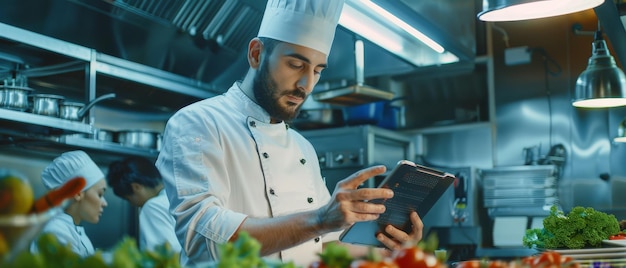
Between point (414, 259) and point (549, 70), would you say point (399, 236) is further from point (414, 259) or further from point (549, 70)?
point (549, 70)

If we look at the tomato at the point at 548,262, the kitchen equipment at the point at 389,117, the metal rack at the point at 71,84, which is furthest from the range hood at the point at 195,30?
the tomato at the point at 548,262

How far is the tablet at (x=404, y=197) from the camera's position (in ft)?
7.07

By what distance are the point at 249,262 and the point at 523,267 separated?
517 millimetres

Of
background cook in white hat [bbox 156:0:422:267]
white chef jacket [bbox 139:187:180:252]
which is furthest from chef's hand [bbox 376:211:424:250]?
white chef jacket [bbox 139:187:180:252]

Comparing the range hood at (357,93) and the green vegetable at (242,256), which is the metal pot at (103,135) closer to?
the range hood at (357,93)

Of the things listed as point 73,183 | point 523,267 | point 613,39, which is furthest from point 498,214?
point 73,183

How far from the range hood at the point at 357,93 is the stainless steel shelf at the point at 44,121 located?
1.76 metres

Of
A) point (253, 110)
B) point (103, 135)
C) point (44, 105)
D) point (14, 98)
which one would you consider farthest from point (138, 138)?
point (253, 110)

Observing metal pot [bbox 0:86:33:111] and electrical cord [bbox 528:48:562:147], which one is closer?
metal pot [bbox 0:86:33:111]

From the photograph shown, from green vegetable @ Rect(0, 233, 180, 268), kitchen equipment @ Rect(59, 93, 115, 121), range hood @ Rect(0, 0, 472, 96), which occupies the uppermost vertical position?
range hood @ Rect(0, 0, 472, 96)

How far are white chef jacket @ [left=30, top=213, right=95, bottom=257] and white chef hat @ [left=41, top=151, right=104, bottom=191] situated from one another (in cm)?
23

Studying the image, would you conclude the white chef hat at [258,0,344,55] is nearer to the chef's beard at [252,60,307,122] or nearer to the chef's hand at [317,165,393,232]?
the chef's beard at [252,60,307,122]

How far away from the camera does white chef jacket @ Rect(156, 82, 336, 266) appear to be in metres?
2.19

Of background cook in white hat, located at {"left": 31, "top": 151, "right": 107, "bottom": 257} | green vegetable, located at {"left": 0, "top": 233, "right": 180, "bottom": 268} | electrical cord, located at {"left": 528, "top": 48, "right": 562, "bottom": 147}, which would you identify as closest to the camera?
green vegetable, located at {"left": 0, "top": 233, "right": 180, "bottom": 268}
